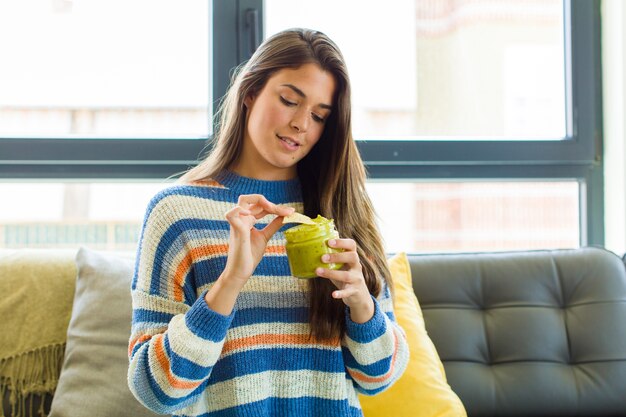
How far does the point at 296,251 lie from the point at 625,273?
1.43 meters

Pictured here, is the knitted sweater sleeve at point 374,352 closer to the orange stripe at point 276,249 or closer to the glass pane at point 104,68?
the orange stripe at point 276,249

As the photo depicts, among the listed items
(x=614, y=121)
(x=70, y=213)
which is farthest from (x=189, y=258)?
(x=614, y=121)

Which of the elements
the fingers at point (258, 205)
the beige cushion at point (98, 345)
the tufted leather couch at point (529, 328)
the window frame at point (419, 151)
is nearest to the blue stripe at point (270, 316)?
the fingers at point (258, 205)

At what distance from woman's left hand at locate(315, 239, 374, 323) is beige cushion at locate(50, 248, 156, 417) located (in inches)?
30.9

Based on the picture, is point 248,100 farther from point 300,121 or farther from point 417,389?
point 417,389

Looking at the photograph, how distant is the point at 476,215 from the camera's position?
288 centimetres

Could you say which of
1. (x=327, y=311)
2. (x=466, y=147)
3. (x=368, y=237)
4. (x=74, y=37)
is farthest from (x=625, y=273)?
(x=74, y=37)

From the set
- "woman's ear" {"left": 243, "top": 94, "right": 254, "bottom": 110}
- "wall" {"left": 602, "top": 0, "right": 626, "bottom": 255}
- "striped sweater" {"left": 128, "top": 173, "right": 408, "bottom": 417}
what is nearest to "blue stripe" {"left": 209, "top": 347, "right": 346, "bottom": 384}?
"striped sweater" {"left": 128, "top": 173, "right": 408, "bottom": 417}

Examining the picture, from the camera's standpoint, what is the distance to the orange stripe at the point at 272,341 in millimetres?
1511

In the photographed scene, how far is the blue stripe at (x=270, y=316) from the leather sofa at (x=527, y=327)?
0.65 metres

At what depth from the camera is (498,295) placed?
7.54 ft

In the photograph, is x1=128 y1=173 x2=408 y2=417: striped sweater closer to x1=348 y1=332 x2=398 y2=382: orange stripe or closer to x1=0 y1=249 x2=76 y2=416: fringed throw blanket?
x1=348 y1=332 x2=398 y2=382: orange stripe

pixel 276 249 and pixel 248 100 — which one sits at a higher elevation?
pixel 248 100

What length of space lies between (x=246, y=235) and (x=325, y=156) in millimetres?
398
